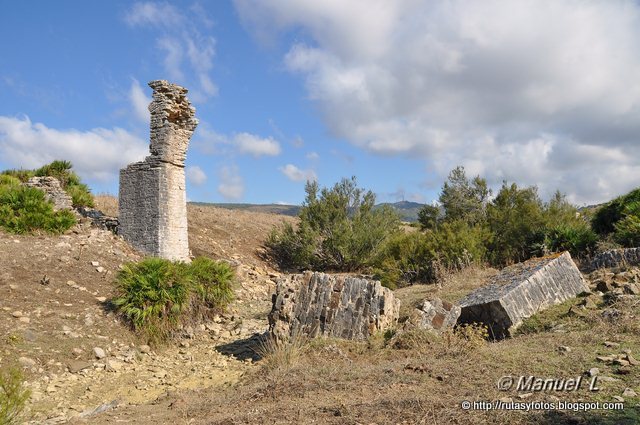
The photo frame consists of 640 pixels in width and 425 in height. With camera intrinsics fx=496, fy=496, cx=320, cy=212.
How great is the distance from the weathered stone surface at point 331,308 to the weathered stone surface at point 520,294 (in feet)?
4.04

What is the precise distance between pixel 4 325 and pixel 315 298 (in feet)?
16.4

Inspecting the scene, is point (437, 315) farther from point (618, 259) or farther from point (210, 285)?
point (210, 285)

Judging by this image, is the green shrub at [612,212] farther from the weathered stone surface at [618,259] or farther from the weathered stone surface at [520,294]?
the weathered stone surface at [520,294]

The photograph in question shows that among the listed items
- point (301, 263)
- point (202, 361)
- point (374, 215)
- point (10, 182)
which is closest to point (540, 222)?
point (374, 215)

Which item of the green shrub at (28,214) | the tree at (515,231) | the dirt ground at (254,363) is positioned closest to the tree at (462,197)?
the tree at (515,231)

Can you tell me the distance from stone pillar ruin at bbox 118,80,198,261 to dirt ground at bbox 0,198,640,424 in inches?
62.9

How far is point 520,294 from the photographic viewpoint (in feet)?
23.9

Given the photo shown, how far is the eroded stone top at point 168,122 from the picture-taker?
13117mm

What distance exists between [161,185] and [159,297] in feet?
15.3

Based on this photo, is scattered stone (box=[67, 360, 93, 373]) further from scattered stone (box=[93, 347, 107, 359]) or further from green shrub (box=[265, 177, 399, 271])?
green shrub (box=[265, 177, 399, 271])

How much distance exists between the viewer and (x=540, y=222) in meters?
14.5

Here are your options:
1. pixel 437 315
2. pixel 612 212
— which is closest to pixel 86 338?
pixel 437 315

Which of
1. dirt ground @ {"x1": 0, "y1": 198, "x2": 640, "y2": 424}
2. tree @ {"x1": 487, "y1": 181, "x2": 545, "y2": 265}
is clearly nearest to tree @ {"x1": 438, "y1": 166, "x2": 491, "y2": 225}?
tree @ {"x1": 487, "y1": 181, "x2": 545, "y2": 265}

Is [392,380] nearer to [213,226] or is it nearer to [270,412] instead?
[270,412]
